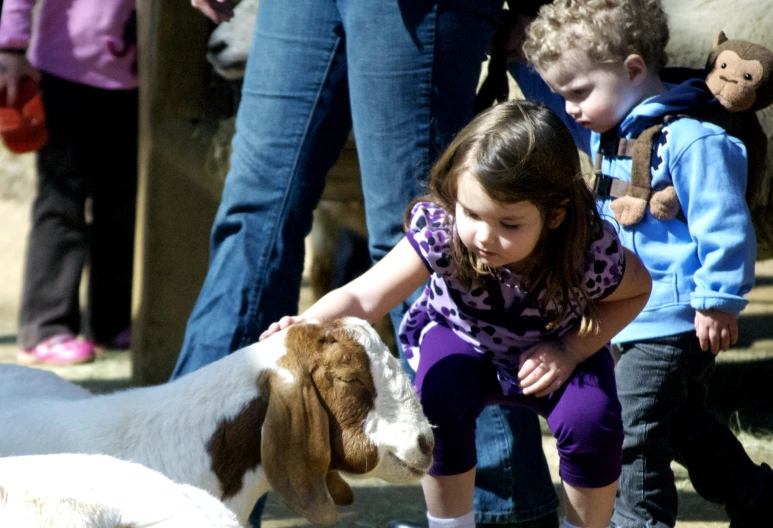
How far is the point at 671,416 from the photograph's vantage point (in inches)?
114

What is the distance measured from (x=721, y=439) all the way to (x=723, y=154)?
0.79 m

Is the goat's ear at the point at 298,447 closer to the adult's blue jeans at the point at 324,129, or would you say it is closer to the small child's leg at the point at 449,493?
the small child's leg at the point at 449,493

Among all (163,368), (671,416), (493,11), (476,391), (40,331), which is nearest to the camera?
(476,391)

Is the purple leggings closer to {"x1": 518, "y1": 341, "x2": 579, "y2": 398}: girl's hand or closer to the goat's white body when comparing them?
{"x1": 518, "y1": 341, "x2": 579, "y2": 398}: girl's hand

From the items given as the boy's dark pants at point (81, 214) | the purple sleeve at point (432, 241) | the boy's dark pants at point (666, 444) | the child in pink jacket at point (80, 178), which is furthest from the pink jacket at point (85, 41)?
the boy's dark pants at point (666, 444)

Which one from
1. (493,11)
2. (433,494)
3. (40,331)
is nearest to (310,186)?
(493,11)

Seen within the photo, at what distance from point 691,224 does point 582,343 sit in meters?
0.52

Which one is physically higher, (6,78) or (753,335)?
(6,78)

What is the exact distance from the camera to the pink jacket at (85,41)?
5090 mm

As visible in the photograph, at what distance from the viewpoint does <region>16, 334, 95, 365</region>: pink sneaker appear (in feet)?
17.1

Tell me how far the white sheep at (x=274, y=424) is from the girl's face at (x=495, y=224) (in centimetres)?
32

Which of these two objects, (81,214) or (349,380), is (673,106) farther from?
(81,214)

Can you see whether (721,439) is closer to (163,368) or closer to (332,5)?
(332,5)

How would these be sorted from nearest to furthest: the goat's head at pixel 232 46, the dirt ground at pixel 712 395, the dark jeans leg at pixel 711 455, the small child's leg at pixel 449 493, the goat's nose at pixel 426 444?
the goat's nose at pixel 426 444 < the small child's leg at pixel 449 493 < the dark jeans leg at pixel 711 455 < the dirt ground at pixel 712 395 < the goat's head at pixel 232 46
